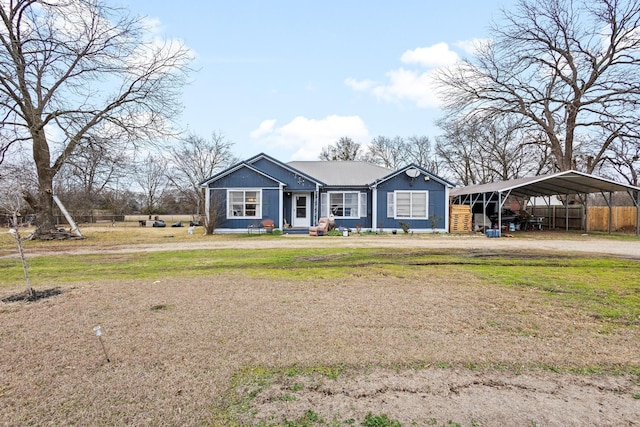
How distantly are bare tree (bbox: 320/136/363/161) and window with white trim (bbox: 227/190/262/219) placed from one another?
30.4m

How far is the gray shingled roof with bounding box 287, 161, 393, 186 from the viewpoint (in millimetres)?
20719

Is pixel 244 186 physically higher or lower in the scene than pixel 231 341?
higher

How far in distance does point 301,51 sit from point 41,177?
13309mm

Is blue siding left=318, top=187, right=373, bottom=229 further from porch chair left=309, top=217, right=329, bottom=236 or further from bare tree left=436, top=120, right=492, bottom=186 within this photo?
bare tree left=436, top=120, right=492, bottom=186

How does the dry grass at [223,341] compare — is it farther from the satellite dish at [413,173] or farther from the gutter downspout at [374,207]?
the satellite dish at [413,173]

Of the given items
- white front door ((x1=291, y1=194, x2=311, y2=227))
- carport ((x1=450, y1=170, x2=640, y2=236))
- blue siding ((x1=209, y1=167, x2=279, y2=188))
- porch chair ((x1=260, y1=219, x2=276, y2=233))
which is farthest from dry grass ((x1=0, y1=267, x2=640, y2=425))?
white front door ((x1=291, y1=194, x2=311, y2=227))

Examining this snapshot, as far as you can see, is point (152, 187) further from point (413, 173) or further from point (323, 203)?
point (413, 173)

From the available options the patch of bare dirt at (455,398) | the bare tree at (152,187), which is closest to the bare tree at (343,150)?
the bare tree at (152,187)

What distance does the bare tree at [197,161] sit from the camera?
131 feet

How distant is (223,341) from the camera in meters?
3.87

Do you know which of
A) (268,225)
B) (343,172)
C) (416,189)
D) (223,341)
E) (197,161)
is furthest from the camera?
(197,161)

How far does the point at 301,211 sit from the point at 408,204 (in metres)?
5.95

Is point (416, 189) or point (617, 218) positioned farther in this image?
point (617, 218)

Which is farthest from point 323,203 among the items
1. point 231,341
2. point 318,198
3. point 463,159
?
point 463,159
